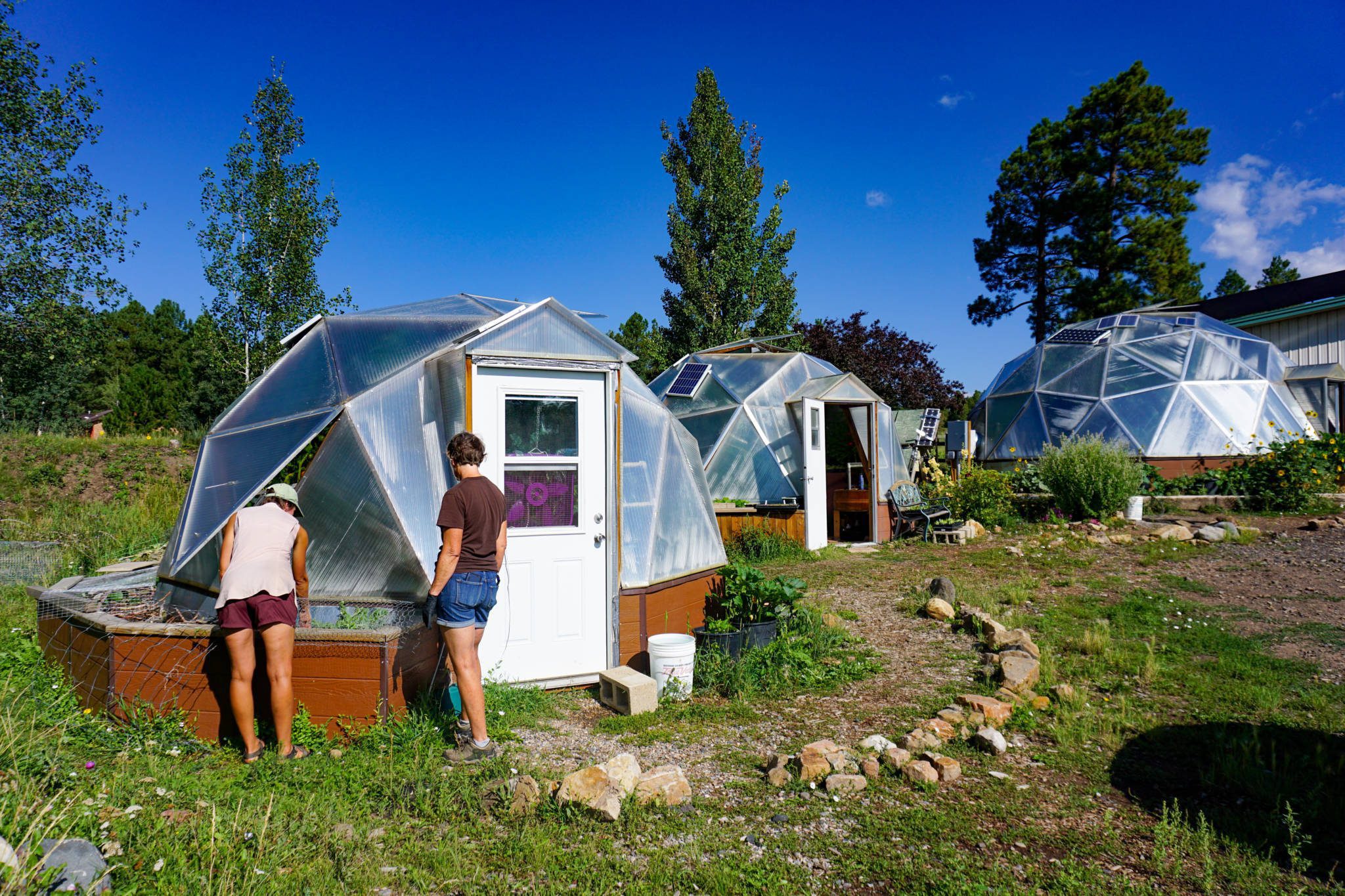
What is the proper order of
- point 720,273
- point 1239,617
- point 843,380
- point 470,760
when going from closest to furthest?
point 470,760, point 1239,617, point 843,380, point 720,273

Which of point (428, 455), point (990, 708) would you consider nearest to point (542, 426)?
point (428, 455)

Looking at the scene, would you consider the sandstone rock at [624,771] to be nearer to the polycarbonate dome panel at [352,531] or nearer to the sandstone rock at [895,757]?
the sandstone rock at [895,757]

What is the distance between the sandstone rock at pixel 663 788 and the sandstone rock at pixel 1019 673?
2909 mm

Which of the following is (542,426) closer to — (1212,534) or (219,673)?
(219,673)

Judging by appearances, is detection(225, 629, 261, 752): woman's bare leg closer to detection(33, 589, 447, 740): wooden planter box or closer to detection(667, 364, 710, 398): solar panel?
detection(33, 589, 447, 740): wooden planter box

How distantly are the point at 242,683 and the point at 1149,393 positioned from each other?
18163 mm

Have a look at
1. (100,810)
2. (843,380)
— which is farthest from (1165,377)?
(100,810)

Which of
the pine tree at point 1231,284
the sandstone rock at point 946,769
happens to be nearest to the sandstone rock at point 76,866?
the sandstone rock at point 946,769

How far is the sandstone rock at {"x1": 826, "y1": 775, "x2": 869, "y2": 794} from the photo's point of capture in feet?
12.4

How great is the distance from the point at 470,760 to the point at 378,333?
3.75 m

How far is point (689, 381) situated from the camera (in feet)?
47.0

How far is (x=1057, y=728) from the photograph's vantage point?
458 centimetres

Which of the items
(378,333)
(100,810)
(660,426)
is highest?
(378,333)

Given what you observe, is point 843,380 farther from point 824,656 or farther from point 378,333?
point 378,333
